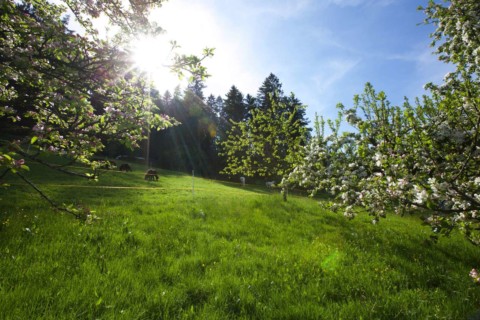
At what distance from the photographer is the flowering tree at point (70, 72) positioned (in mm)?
3701

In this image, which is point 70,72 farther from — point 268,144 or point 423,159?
point 268,144

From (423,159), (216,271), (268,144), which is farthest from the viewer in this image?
(268,144)

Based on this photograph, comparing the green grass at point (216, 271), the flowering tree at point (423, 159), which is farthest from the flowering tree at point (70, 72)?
→ the flowering tree at point (423, 159)

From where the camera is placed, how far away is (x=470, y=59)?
6855 millimetres

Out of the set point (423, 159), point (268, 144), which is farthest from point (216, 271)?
point (268, 144)

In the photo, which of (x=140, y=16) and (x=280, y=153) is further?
(x=280, y=153)

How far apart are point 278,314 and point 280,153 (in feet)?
31.6

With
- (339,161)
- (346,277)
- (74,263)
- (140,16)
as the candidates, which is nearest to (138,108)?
(140,16)

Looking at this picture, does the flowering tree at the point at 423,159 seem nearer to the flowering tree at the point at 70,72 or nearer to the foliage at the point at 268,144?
the flowering tree at the point at 70,72

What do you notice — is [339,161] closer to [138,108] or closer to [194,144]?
[138,108]

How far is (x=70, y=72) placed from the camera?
3.97 m

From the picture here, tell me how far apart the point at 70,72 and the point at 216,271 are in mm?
4458

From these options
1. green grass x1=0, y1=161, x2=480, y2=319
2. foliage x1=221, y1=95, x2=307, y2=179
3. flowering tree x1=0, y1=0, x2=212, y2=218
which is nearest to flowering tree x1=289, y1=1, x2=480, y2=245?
green grass x1=0, y1=161, x2=480, y2=319

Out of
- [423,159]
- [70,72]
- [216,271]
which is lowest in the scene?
[216,271]
